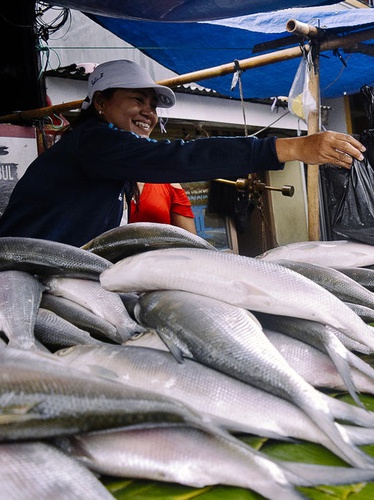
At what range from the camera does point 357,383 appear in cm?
169

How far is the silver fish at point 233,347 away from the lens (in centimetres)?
135

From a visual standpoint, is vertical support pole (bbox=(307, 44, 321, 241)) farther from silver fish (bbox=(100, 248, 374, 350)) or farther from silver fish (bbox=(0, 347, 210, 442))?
silver fish (bbox=(0, 347, 210, 442))

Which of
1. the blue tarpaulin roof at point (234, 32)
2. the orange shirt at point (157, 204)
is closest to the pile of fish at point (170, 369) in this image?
the blue tarpaulin roof at point (234, 32)

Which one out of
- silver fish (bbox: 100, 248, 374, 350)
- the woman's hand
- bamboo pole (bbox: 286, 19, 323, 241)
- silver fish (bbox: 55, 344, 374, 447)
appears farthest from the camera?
bamboo pole (bbox: 286, 19, 323, 241)

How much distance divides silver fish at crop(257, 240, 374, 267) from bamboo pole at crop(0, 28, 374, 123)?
1884mm

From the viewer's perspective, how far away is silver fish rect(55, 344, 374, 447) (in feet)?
4.39

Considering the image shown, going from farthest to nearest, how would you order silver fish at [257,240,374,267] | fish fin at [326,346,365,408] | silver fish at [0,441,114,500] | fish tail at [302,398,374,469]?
1. silver fish at [257,240,374,267]
2. fish fin at [326,346,365,408]
3. fish tail at [302,398,374,469]
4. silver fish at [0,441,114,500]

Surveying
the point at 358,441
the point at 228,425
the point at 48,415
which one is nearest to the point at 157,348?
the point at 228,425

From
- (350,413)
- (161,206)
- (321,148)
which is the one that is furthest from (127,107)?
(350,413)

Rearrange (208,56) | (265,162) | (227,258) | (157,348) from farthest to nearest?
(208,56), (265,162), (227,258), (157,348)

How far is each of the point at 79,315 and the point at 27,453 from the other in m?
0.87

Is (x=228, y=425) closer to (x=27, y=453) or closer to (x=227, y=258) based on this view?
(x=27, y=453)

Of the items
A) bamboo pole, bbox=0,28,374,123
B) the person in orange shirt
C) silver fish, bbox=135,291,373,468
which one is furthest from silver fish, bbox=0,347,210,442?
the person in orange shirt

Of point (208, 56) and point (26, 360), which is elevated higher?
point (208, 56)
